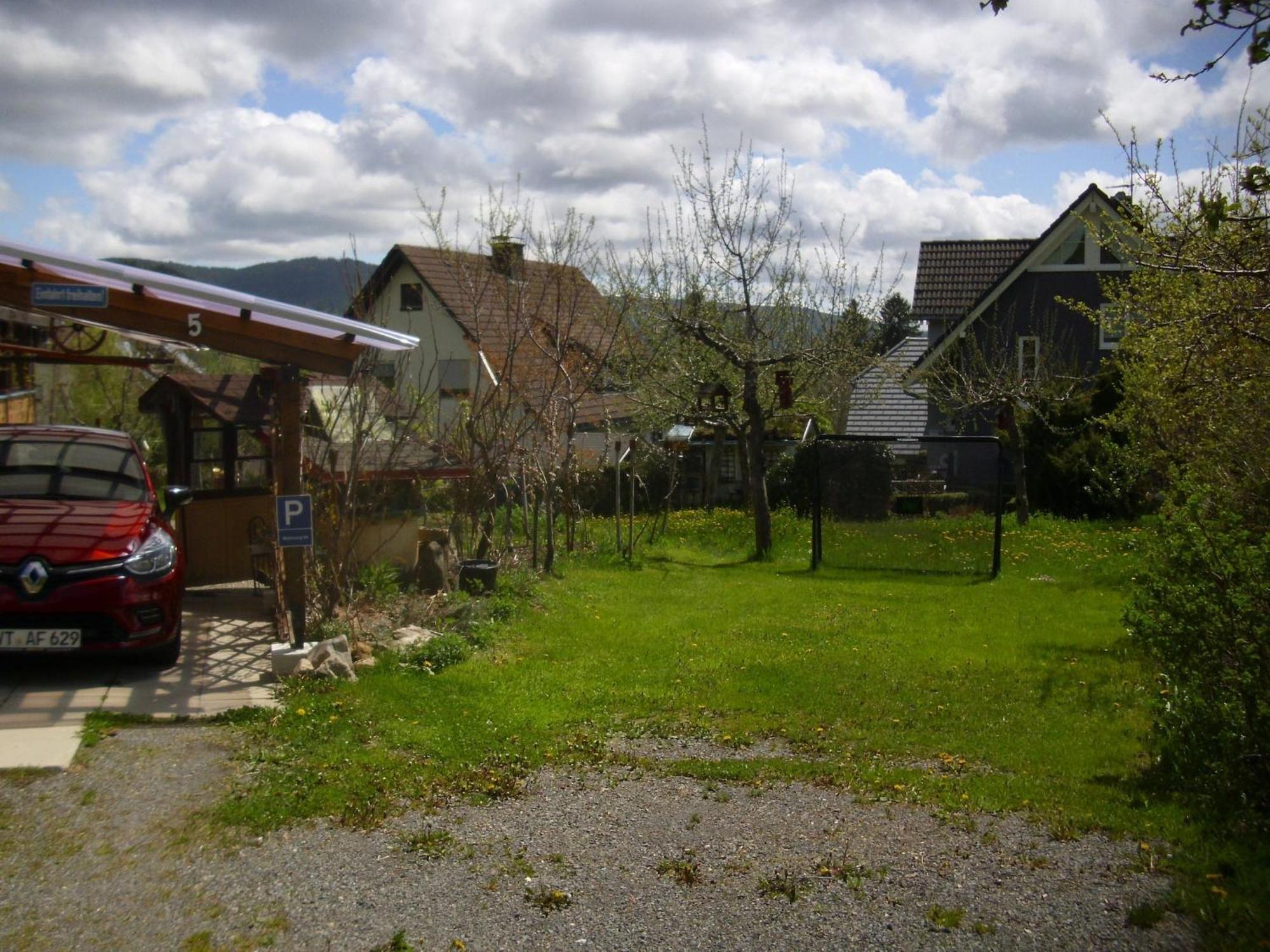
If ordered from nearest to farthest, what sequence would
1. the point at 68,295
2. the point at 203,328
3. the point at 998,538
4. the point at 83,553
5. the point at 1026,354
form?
the point at 83,553
the point at 68,295
the point at 203,328
the point at 998,538
the point at 1026,354

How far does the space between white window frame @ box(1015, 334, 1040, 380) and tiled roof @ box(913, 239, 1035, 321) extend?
1990 millimetres

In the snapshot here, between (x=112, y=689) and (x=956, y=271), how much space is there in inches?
1138

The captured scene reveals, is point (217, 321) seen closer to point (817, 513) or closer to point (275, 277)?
point (817, 513)

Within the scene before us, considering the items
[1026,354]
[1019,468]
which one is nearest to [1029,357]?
[1026,354]

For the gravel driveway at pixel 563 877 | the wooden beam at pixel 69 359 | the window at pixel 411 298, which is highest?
the window at pixel 411 298

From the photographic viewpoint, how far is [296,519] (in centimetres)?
907

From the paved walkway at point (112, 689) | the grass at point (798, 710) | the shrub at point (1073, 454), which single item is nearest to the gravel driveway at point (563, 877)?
the grass at point (798, 710)

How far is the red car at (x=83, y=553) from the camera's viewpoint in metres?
8.19

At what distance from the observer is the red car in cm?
819

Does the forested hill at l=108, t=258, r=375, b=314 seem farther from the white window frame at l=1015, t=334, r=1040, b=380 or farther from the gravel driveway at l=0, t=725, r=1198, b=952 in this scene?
the gravel driveway at l=0, t=725, r=1198, b=952

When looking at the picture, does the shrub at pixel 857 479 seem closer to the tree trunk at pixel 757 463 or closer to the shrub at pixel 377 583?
the tree trunk at pixel 757 463

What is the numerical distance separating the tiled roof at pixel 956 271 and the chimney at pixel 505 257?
17954mm

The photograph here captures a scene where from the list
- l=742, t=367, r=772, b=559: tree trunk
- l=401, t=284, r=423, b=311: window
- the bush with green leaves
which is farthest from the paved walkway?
l=401, t=284, r=423, b=311: window

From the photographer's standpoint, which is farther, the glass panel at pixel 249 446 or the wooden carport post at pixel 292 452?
the glass panel at pixel 249 446
